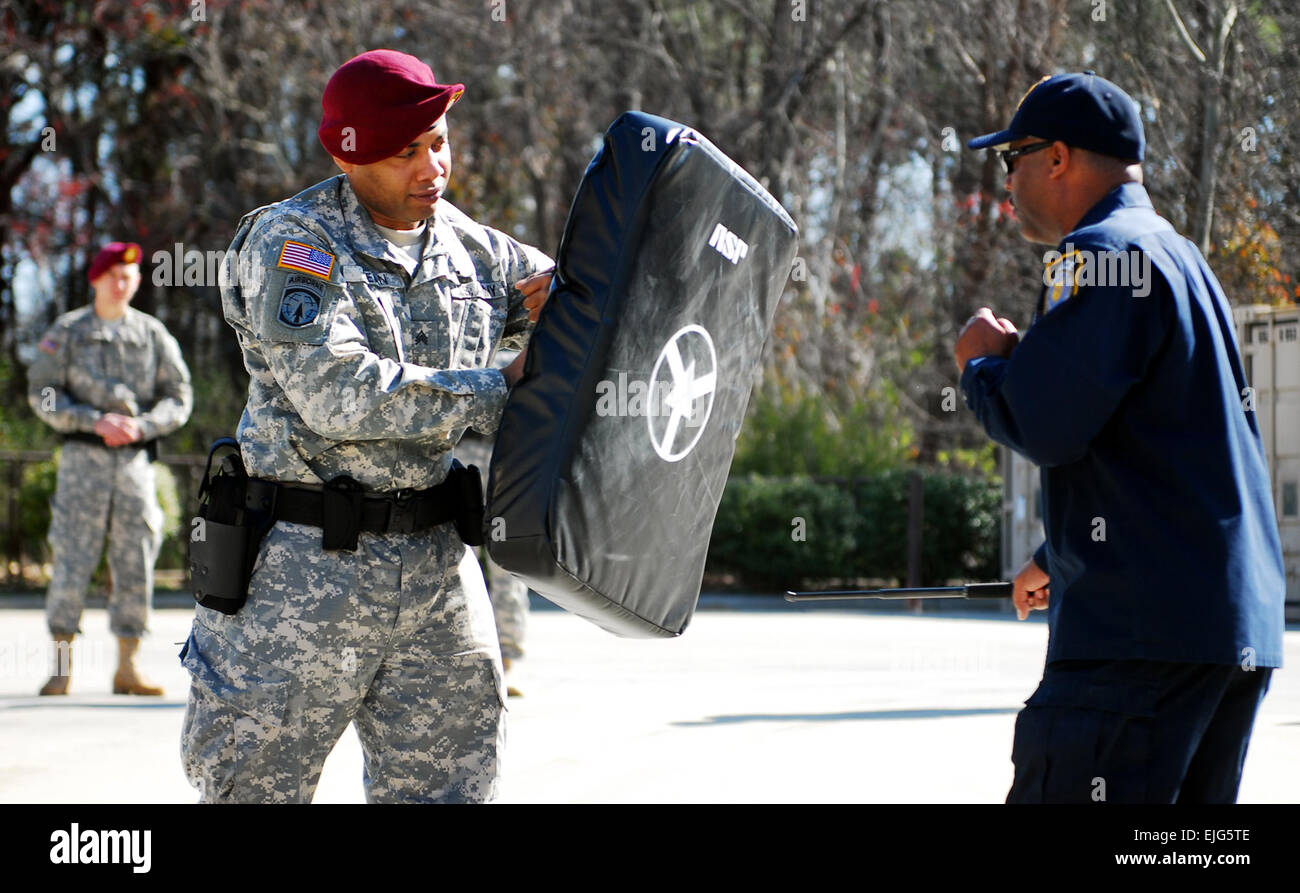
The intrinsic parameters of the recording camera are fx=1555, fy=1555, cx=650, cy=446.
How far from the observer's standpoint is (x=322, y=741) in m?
Result: 3.08

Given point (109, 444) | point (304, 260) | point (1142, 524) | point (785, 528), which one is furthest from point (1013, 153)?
point (785, 528)

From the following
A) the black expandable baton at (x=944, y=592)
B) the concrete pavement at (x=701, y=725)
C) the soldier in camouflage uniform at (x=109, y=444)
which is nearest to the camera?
the black expandable baton at (x=944, y=592)

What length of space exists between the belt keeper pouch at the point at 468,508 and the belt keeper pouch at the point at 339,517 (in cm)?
25

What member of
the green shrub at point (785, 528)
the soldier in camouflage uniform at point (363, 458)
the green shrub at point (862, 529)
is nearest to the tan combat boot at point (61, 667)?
the soldier in camouflage uniform at point (363, 458)

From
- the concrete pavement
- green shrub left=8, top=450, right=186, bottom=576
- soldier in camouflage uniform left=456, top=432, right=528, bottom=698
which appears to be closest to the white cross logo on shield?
the concrete pavement

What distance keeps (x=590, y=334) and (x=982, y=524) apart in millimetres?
12912

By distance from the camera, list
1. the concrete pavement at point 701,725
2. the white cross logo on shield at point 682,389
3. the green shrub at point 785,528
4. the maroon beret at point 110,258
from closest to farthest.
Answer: the white cross logo on shield at point 682,389 < the concrete pavement at point 701,725 < the maroon beret at point 110,258 < the green shrub at point 785,528

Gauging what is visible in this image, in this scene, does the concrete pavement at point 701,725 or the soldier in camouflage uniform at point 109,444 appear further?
the soldier in camouflage uniform at point 109,444

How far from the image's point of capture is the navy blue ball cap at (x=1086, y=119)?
2.83 m

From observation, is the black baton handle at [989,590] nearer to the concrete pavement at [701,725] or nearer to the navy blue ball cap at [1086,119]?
the navy blue ball cap at [1086,119]

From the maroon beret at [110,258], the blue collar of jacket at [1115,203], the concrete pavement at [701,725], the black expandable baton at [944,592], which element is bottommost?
the concrete pavement at [701,725]
